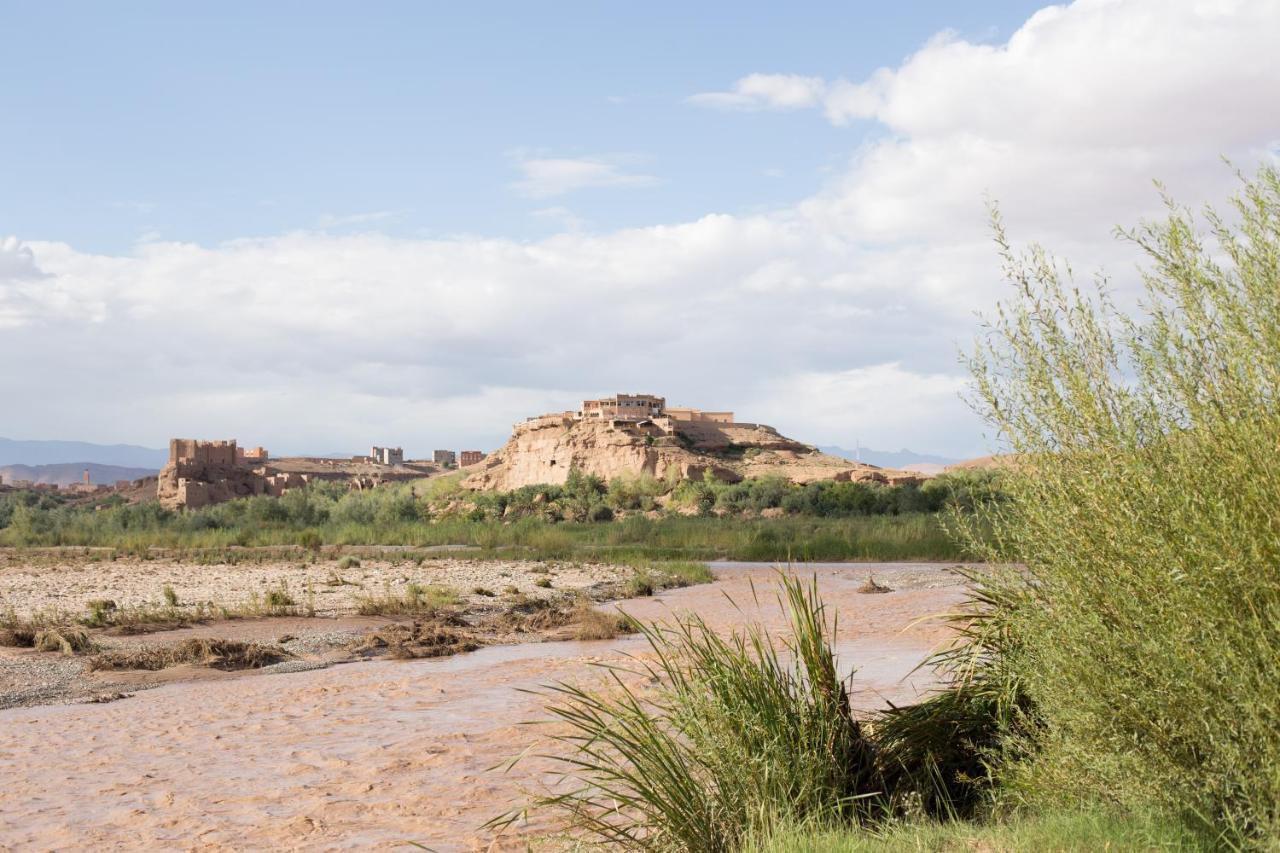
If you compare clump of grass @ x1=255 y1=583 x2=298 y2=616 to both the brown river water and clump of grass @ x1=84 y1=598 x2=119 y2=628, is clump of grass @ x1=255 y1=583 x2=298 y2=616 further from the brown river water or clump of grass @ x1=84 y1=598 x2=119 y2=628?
the brown river water

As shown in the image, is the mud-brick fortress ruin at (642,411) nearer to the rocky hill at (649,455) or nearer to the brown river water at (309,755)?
the rocky hill at (649,455)

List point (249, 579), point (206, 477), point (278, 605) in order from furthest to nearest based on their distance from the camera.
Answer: point (206, 477) → point (249, 579) → point (278, 605)

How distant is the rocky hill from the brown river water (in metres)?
Answer: 50.8

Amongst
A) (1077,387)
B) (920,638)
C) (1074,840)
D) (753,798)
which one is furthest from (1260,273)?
(920,638)

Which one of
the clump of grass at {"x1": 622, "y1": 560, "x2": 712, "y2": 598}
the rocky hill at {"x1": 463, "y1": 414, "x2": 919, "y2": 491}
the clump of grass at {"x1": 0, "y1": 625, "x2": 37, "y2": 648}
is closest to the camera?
the clump of grass at {"x1": 0, "y1": 625, "x2": 37, "y2": 648}

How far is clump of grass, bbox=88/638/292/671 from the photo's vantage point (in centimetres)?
1472

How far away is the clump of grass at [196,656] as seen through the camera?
14.7 m

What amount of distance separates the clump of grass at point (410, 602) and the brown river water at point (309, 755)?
534cm

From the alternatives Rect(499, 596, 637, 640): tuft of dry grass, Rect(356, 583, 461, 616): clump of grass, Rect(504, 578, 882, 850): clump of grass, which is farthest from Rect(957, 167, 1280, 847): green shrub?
Rect(356, 583, 461, 616): clump of grass

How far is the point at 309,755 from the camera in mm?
9727

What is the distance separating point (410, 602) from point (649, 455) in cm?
4835

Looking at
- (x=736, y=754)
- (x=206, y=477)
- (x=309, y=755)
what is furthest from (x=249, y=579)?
(x=206, y=477)

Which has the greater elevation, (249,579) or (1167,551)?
(1167,551)

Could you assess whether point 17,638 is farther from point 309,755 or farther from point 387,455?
point 387,455
